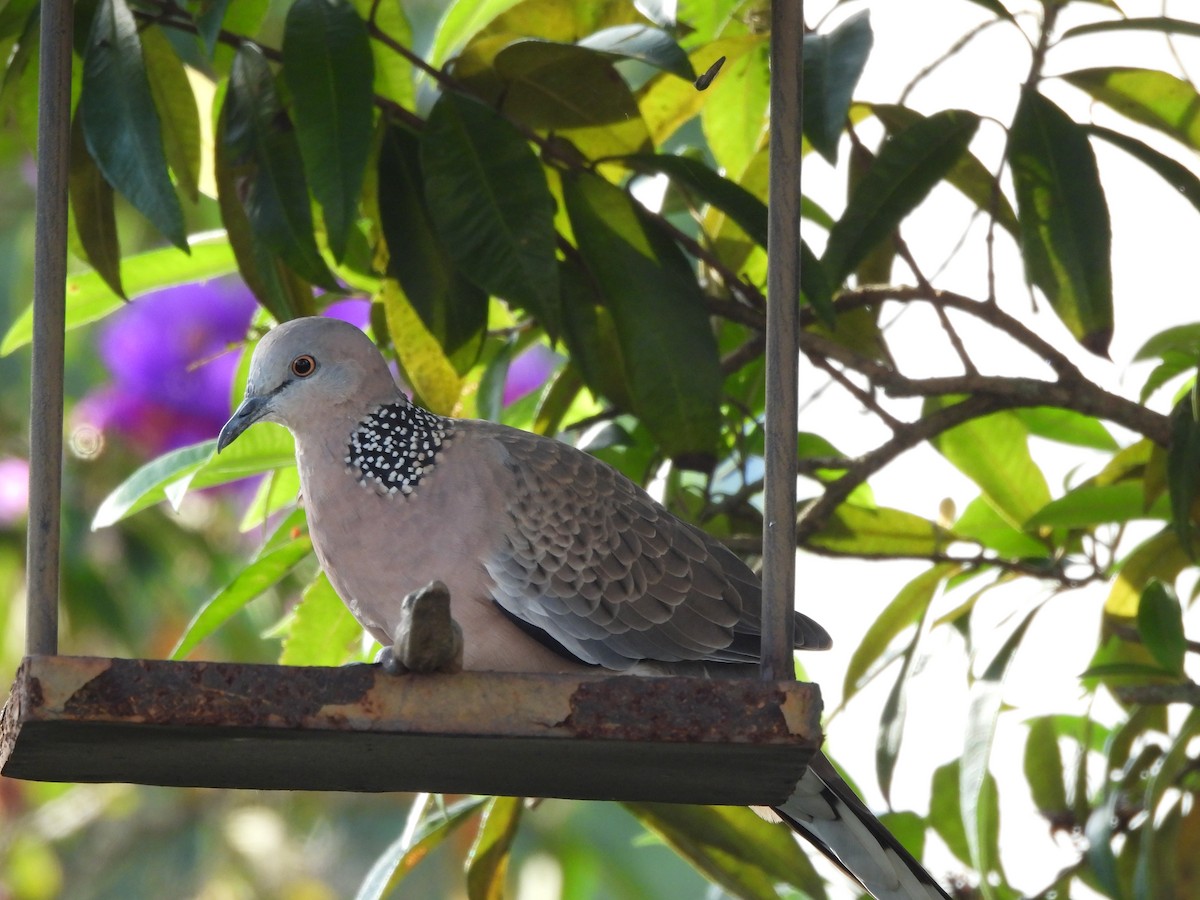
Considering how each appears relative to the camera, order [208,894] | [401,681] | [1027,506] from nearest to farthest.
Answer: [401,681]
[1027,506]
[208,894]

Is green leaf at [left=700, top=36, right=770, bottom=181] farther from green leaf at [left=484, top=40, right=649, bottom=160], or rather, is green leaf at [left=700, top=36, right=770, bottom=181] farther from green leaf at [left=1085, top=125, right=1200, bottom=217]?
green leaf at [left=1085, top=125, right=1200, bottom=217]

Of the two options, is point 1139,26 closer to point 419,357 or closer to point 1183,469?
point 1183,469

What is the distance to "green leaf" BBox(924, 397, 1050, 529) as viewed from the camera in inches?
114

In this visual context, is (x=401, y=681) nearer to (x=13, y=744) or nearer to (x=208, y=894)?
(x=13, y=744)

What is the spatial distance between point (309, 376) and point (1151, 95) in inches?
55.5

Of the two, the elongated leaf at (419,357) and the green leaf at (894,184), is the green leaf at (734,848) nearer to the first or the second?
the elongated leaf at (419,357)

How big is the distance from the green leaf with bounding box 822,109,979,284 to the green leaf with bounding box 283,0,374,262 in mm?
702

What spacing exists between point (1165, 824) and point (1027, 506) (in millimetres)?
574

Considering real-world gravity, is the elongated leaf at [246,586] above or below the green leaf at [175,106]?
below

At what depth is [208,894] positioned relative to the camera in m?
9.55

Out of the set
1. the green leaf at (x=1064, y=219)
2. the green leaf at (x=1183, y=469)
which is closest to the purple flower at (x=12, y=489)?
the green leaf at (x=1064, y=219)

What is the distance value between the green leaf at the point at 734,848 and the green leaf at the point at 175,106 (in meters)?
1.25

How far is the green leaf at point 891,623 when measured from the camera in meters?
2.92

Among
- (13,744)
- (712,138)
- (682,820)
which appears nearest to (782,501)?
(13,744)
